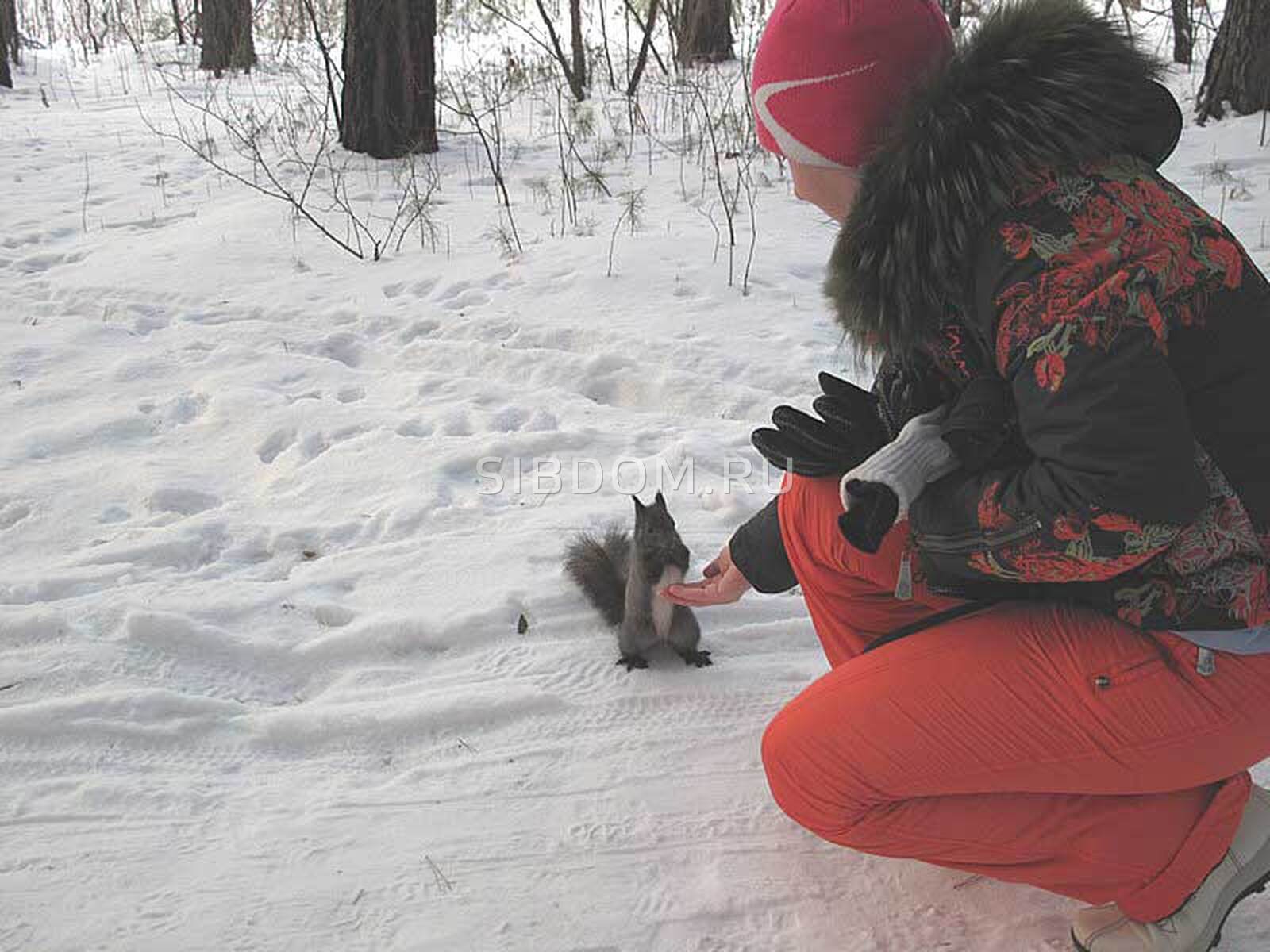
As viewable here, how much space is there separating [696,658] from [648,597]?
7.4 inches

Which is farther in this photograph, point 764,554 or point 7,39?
point 7,39

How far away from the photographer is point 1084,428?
4.18ft

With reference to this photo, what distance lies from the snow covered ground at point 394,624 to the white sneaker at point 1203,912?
4.4 inches

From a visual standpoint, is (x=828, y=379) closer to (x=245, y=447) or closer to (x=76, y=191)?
(x=245, y=447)

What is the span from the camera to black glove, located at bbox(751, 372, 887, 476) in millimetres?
1829

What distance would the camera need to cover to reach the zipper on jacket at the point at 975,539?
1375 mm

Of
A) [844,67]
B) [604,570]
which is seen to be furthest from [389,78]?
[844,67]

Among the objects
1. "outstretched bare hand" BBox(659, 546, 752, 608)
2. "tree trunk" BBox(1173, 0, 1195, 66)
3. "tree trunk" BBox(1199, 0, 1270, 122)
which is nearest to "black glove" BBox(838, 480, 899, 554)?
"outstretched bare hand" BBox(659, 546, 752, 608)

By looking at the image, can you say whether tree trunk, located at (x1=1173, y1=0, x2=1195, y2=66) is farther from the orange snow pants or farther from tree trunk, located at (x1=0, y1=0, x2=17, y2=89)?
tree trunk, located at (x1=0, y1=0, x2=17, y2=89)

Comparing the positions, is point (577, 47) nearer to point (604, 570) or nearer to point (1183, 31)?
point (1183, 31)

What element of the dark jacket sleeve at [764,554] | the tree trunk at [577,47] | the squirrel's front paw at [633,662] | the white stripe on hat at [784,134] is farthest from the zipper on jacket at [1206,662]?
the tree trunk at [577,47]

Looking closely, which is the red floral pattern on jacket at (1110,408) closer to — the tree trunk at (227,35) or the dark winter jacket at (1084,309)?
the dark winter jacket at (1084,309)

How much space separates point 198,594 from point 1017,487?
2007 millimetres

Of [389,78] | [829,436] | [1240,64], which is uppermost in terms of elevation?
[1240,64]
